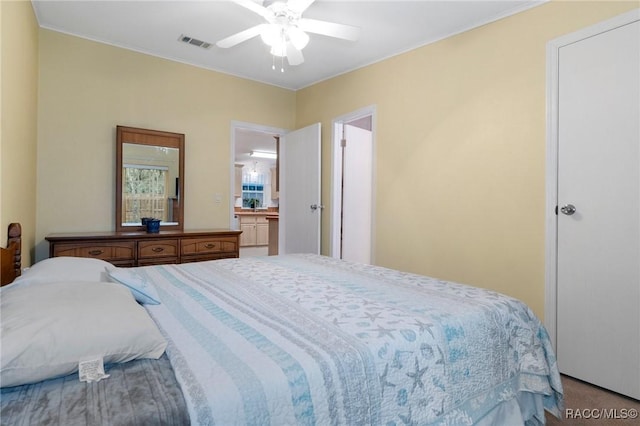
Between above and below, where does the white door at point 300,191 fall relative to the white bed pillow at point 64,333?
above

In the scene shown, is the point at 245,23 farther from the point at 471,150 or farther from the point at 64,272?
the point at 64,272

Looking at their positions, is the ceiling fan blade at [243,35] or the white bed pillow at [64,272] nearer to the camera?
the white bed pillow at [64,272]

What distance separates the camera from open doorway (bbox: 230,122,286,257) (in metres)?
6.68

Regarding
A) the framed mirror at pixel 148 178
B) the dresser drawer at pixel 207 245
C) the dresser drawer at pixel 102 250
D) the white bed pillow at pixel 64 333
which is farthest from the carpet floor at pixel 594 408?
the framed mirror at pixel 148 178

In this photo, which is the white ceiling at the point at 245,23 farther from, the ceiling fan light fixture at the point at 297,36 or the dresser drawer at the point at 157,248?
the dresser drawer at the point at 157,248

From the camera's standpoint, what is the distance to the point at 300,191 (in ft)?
15.2

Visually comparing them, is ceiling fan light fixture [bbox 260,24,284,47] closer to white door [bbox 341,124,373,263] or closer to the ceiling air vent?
the ceiling air vent

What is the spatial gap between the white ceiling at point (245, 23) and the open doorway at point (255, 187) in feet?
3.47

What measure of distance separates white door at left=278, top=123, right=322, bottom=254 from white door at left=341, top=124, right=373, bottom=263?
34 cm

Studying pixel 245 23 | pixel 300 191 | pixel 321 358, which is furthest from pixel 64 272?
pixel 300 191

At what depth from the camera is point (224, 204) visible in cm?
428

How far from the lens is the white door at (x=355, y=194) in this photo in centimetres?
437

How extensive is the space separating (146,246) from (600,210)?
361cm

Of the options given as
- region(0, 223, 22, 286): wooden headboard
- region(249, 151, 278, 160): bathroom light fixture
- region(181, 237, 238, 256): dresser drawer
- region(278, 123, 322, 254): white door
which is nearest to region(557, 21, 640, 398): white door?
region(278, 123, 322, 254): white door
